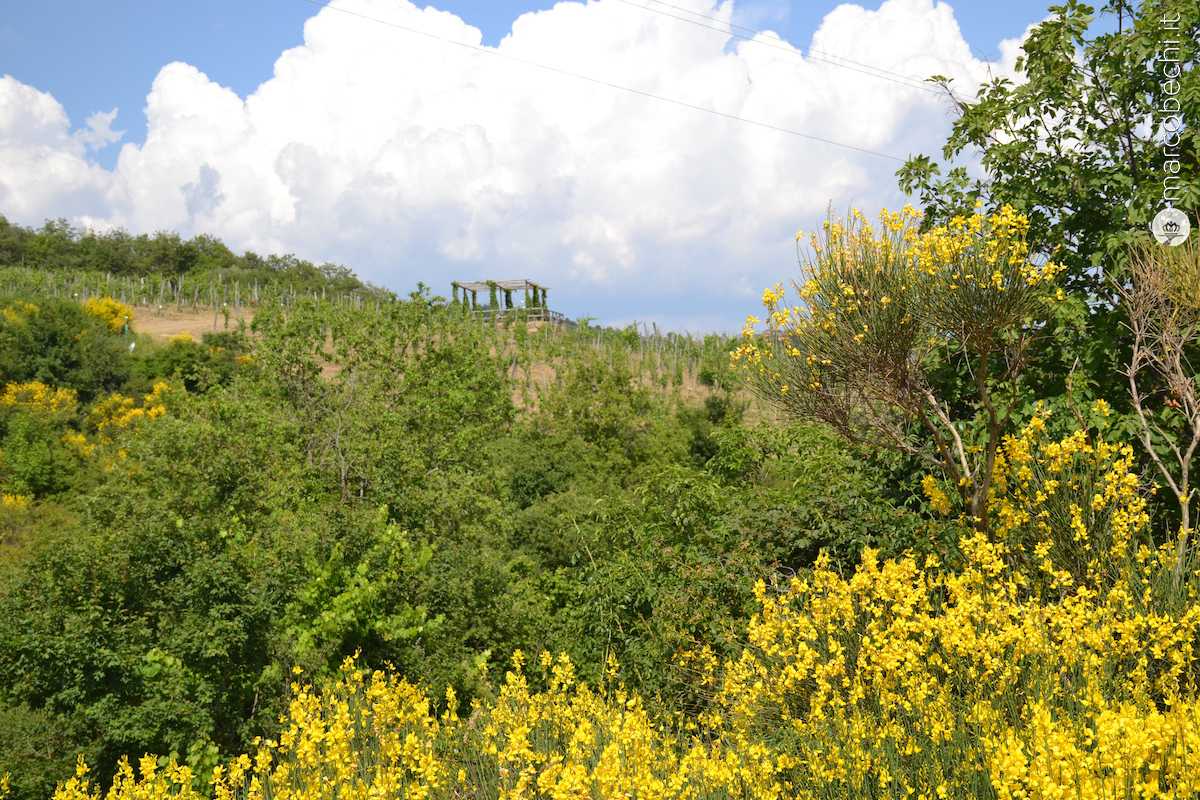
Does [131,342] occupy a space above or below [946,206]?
above

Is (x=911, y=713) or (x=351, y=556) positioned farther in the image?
(x=351, y=556)

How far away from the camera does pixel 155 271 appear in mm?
55375

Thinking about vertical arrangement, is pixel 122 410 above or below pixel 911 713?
above

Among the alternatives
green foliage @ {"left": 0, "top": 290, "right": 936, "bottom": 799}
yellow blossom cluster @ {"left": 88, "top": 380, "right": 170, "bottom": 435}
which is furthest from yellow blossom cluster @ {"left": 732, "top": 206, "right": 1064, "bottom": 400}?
yellow blossom cluster @ {"left": 88, "top": 380, "right": 170, "bottom": 435}

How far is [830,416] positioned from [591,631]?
3424mm

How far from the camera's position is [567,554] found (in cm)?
1420

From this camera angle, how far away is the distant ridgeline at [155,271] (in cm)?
4094

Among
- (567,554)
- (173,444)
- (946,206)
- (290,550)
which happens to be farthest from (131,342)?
(946,206)

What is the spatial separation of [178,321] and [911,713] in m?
39.8

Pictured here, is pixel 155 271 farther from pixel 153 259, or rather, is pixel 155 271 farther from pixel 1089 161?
pixel 1089 161

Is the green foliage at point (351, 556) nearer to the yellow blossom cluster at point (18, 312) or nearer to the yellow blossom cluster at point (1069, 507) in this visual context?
the yellow blossom cluster at point (1069, 507)

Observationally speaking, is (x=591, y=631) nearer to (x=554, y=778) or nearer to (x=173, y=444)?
(x=554, y=778)

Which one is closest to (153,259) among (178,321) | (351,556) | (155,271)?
(155,271)

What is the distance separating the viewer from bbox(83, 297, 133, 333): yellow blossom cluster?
3372 centimetres
